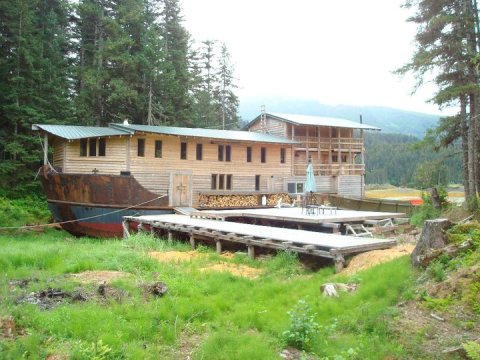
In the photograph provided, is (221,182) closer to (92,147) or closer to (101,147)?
(101,147)

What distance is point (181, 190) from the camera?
23219 millimetres

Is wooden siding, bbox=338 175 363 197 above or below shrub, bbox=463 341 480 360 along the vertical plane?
above

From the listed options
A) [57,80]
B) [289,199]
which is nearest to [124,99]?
[57,80]

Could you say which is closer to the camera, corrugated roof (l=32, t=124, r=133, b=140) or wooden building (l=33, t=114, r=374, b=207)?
corrugated roof (l=32, t=124, r=133, b=140)

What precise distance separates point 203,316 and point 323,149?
85.7 feet

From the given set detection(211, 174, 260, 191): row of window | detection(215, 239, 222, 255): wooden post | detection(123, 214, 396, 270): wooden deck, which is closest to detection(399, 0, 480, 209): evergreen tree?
detection(123, 214, 396, 270): wooden deck

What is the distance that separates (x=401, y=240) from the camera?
1303 cm

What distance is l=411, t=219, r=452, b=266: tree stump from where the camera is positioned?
27.1 feet

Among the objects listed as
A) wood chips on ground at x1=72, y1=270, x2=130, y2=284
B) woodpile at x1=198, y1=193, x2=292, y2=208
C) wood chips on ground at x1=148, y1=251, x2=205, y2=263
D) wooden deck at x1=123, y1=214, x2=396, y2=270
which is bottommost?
wood chips on ground at x1=148, y1=251, x2=205, y2=263

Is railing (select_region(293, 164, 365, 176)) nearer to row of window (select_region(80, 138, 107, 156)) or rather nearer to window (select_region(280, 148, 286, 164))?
window (select_region(280, 148, 286, 164))

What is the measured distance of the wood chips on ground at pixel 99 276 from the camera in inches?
367

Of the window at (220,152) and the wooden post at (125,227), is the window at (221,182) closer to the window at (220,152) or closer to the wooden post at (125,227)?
the window at (220,152)

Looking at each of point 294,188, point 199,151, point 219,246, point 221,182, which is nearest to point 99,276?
point 219,246

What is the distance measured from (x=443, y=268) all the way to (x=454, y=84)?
12.1m
